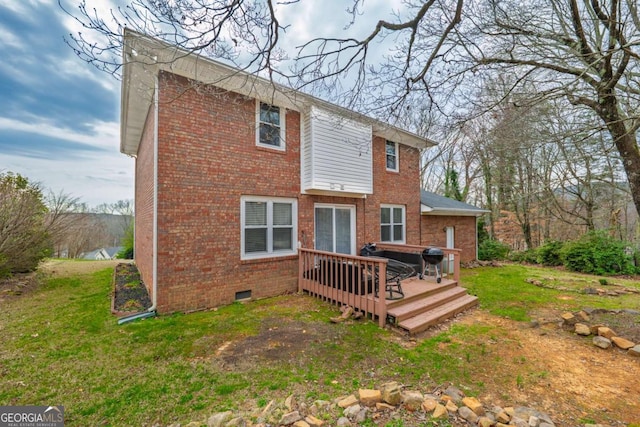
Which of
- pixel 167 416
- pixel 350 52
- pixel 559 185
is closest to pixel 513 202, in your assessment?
pixel 559 185

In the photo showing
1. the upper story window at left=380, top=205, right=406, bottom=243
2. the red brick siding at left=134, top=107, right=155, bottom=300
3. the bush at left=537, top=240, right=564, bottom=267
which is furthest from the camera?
the bush at left=537, top=240, right=564, bottom=267

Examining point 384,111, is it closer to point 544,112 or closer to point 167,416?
point 544,112

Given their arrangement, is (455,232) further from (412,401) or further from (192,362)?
(192,362)

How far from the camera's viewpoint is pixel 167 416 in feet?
8.48

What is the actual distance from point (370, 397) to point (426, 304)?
3.20 m

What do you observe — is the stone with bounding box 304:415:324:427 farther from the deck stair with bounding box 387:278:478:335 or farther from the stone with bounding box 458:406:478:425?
the deck stair with bounding box 387:278:478:335

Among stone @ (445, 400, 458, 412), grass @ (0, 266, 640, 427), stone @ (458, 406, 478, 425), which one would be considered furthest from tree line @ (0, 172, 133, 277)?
stone @ (458, 406, 478, 425)

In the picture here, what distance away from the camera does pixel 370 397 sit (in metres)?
2.72

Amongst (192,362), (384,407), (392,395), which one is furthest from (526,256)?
(192,362)

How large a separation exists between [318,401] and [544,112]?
667 cm

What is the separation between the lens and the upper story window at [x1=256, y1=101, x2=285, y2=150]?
6705 mm

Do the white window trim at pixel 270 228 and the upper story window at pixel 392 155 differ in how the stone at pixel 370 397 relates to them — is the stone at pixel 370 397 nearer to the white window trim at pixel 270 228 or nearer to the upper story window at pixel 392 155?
the white window trim at pixel 270 228

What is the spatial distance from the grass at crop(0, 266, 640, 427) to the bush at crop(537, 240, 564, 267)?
32.8ft

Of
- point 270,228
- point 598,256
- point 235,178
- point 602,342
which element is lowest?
point 602,342
